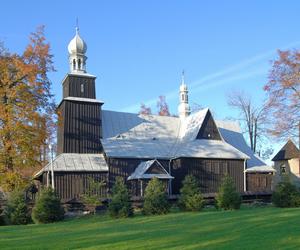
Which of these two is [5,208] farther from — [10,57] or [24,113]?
[10,57]

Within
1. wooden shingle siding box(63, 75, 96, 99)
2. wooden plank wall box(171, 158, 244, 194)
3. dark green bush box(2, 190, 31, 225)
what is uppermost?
wooden shingle siding box(63, 75, 96, 99)

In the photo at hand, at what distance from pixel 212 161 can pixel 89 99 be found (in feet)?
36.8

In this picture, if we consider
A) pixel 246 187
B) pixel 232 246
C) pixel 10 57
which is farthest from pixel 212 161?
pixel 232 246

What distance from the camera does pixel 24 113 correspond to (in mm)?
27234

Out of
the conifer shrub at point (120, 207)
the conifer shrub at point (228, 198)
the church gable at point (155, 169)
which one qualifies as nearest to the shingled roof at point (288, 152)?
the church gable at point (155, 169)

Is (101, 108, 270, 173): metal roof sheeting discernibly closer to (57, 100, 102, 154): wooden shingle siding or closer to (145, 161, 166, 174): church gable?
(57, 100, 102, 154): wooden shingle siding

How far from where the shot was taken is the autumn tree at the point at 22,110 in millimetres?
26609

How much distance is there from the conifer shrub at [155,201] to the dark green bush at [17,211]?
631 centimetres

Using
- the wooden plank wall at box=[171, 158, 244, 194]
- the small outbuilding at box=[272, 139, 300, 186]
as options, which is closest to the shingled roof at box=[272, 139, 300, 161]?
the small outbuilding at box=[272, 139, 300, 186]

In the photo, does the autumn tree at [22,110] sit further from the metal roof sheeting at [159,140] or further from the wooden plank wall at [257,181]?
the wooden plank wall at [257,181]

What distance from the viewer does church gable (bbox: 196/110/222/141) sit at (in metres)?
36.7

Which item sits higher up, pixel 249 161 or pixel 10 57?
pixel 10 57

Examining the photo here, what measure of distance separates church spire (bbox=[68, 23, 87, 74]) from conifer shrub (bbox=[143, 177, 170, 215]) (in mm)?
15858

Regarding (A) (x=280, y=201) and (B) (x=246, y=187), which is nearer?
(A) (x=280, y=201)
